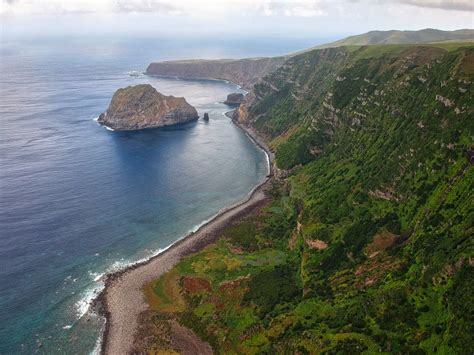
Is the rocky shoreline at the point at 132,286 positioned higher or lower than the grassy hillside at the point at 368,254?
lower

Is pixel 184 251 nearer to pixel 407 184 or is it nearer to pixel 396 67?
pixel 407 184

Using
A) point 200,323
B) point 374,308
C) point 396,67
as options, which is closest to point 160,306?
point 200,323

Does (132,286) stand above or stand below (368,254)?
below

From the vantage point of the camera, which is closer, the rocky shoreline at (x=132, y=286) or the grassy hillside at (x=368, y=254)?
the grassy hillside at (x=368, y=254)

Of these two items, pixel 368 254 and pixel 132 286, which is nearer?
pixel 368 254
